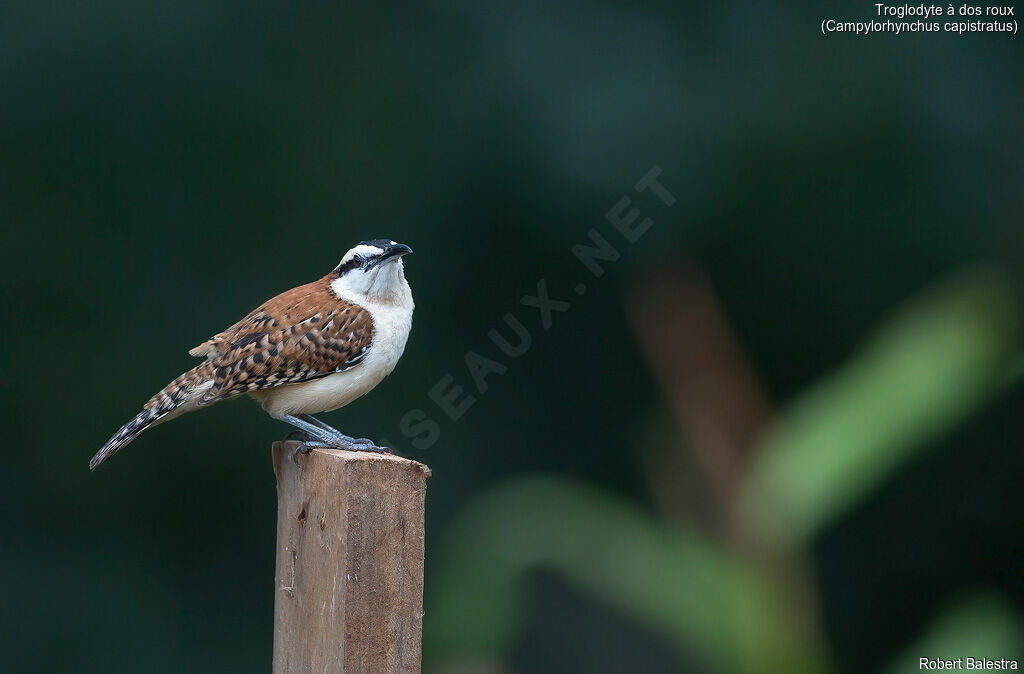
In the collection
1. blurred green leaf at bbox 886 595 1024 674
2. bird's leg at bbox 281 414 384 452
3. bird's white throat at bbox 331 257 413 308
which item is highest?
bird's white throat at bbox 331 257 413 308

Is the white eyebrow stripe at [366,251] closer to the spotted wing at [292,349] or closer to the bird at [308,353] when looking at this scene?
the bird at [308,353]

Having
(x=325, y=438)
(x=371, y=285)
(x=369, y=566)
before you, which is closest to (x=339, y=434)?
(x=325, y=438)

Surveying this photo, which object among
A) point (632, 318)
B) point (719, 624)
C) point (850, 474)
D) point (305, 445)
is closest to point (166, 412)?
point (305, 445)

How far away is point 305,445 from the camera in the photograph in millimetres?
2170

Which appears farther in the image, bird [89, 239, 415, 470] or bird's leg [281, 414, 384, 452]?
bird [89, 239, 415, 470]

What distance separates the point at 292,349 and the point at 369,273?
26 centimetres

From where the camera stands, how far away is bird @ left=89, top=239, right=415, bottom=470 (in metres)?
2.67

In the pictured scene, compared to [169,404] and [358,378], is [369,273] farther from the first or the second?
[169,404]

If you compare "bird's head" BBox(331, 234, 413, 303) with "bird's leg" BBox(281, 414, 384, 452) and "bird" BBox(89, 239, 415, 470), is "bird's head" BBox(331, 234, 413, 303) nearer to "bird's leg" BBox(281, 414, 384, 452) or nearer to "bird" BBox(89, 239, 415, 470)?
"bird" BBox(89, 239, 415, 470)

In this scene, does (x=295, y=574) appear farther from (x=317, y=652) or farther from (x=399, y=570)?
(x=399, y=570)

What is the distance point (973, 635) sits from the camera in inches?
85.3

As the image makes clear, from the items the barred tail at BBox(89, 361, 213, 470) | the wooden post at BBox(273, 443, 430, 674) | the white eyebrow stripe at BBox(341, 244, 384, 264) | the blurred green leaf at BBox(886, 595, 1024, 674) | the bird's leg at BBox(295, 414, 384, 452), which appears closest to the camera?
the wooden post at BBox(273, 443, 430, 674)

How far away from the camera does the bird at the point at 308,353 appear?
2.67 meters

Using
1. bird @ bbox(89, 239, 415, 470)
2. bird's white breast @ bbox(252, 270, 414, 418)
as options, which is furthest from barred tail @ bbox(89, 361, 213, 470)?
bird's white breast @ bbox(252, 270, 414, 418)
